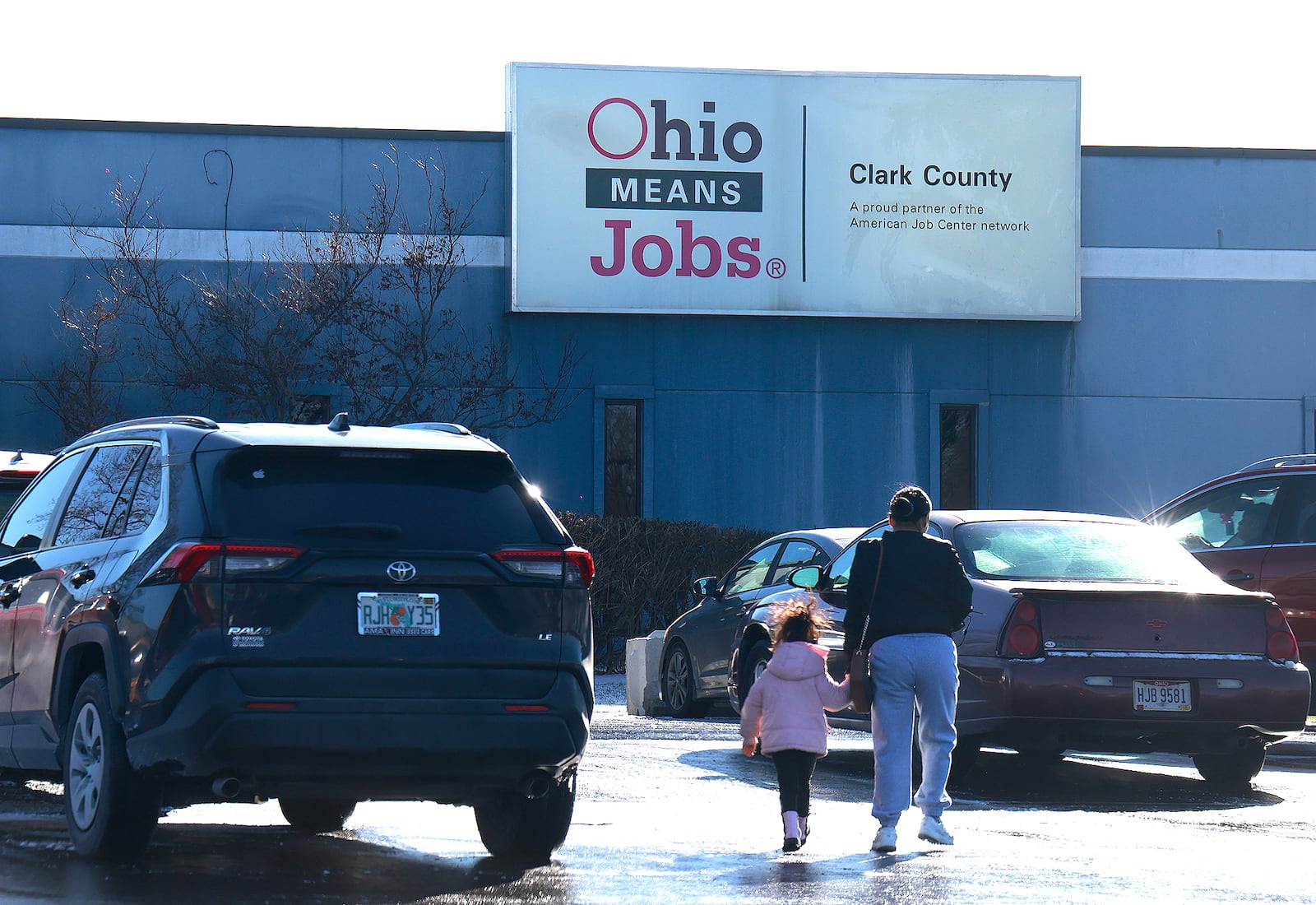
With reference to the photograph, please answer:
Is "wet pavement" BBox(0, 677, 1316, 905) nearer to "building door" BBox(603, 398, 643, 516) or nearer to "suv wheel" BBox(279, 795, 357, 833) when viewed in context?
"suv wheel" BBox(279, 795, 357, 833)

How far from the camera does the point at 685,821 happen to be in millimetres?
8773

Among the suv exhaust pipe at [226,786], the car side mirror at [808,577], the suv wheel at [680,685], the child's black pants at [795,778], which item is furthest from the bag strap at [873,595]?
the suv wheel at [680,685]

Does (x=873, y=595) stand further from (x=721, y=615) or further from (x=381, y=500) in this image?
(x=721, y=615)

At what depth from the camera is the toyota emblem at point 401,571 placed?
679cm

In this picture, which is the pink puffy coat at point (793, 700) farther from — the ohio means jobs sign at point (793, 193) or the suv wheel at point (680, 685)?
the ohio means jobs sign at point (793, 193)

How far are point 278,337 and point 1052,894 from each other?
1805 cm

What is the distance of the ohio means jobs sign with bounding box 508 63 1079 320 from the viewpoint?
81.0 ft

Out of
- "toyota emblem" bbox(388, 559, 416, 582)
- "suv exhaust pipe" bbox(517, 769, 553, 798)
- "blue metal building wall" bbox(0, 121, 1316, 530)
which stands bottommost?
"suv exhaust pipe" bbox(517, 769, 553, 798)

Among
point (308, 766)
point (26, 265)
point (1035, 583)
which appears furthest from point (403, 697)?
A: point (26, 265)

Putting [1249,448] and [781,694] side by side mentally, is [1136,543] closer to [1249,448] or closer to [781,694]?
[781,694]

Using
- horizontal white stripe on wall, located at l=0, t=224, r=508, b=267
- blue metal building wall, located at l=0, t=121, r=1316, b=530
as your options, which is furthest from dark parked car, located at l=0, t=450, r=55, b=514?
blue metal building wall, located at l=0, t=121, r=1316, b=530

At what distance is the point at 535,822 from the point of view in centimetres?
748

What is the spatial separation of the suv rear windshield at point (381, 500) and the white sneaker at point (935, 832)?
2.25 metres

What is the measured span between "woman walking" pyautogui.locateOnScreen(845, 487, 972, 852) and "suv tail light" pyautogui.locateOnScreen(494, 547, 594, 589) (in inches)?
60.5
